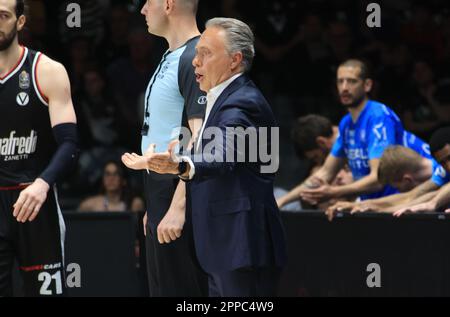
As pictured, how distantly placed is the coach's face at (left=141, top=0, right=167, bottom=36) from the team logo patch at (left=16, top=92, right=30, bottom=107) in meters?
0.77

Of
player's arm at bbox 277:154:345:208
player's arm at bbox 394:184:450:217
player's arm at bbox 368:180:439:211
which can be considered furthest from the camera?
player's arm at bbox 277:154:345:208

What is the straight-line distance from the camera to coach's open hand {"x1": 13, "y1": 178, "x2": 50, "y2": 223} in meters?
5.27

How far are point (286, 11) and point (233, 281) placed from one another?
23.0 feet

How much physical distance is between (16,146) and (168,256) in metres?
0.99

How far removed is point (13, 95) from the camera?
5.57 meters

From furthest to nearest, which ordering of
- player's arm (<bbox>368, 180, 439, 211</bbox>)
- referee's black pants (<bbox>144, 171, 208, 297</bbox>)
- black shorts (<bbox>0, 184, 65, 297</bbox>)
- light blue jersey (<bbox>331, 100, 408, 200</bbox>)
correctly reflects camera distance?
light blue jersey (<bbox>331, 100, 408, 200</bbox>), player's arm (<bbox>368, 180, 439, 211</bbox>), referee's black pants (<bbox>144, 171, 208, 297</bbox>), black shorts (<bbox>0, 184, 65, 297</bbox>)

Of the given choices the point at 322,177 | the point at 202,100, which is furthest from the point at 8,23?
the point at 322,177

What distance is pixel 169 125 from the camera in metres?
5.59

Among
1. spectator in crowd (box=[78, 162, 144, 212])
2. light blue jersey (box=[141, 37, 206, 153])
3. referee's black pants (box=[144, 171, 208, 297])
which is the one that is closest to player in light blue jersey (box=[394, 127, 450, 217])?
referee's black pants (box=[144, 171, 208, 297])

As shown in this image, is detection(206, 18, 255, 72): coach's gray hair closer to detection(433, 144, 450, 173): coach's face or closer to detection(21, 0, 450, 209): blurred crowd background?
detection(433, 144, 450, 173): coach's face

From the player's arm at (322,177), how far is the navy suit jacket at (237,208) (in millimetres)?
3639

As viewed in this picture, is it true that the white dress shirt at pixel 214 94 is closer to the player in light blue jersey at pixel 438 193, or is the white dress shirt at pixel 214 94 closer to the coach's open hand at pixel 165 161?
the coach's open hand at pixel 165 161
